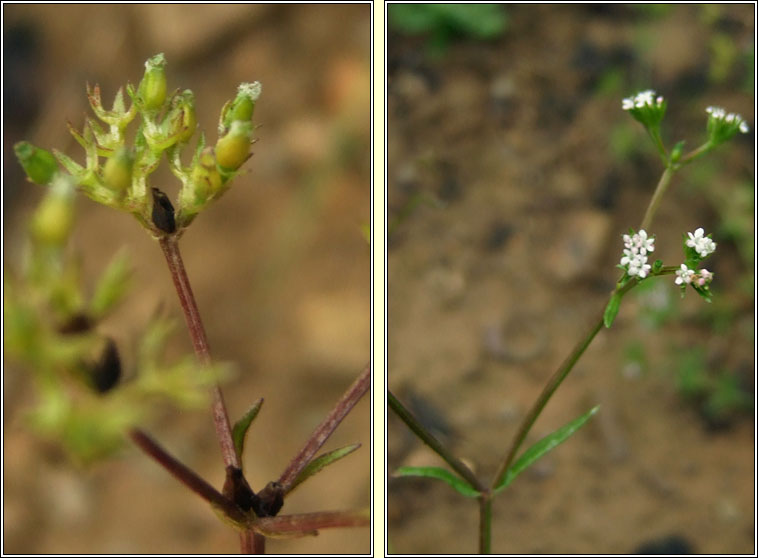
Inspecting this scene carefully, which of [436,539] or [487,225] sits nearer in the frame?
[436,539]

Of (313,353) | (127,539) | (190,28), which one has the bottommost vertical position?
(127,539)

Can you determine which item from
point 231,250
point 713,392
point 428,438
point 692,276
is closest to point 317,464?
point 428,438

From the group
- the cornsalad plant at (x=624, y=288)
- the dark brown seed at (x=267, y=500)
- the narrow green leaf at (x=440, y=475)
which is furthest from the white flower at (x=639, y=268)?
the dark brown seed at (x=267, y=500)

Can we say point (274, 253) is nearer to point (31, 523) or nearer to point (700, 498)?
point (31, 523)

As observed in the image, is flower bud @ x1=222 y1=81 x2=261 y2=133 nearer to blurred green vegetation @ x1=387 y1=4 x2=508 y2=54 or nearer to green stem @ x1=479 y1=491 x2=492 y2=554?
green stem @ x1=479 y1=491 x2=492 y2=554

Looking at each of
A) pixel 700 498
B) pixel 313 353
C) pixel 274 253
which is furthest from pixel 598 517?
pixel 274 253

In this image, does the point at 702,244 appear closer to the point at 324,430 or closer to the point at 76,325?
the point at 324,430
